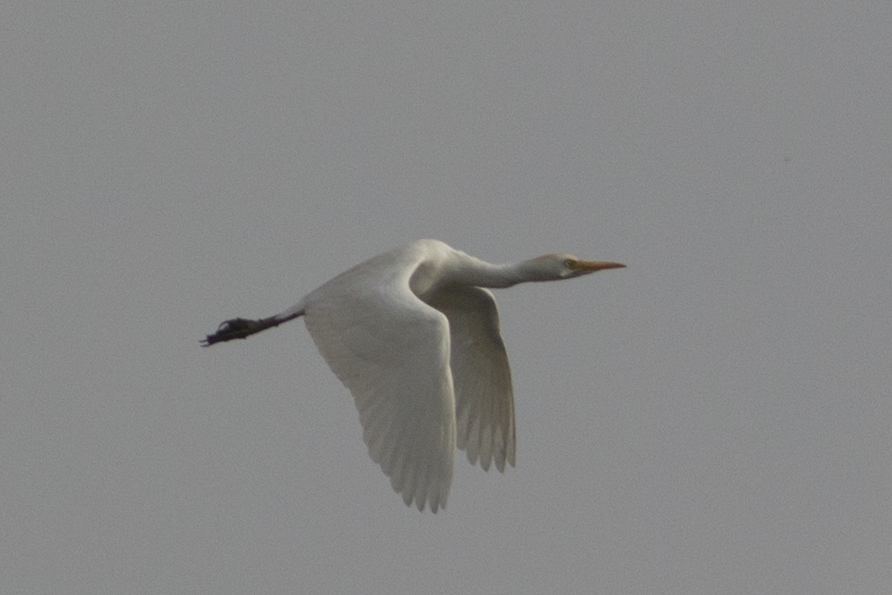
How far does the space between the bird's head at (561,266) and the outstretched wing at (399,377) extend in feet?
7.68

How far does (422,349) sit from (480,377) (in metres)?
3.61

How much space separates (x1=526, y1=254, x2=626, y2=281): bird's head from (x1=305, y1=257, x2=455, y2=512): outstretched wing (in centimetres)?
234

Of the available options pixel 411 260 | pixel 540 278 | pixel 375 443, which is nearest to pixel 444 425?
pixel 375 443

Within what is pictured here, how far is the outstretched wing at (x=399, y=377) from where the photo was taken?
51.9ft

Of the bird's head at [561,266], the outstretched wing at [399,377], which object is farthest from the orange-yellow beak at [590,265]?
the outstretched wing at [399,377]

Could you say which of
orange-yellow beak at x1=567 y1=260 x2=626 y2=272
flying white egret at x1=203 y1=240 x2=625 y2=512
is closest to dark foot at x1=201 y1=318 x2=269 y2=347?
flying white egret at x1=203 y1=240 x2=625 y2=512

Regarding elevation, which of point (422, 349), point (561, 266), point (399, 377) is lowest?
point (399, 377)

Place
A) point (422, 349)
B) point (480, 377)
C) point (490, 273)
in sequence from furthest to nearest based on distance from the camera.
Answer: point (480, 377), point (490, 273), point (422, 349)

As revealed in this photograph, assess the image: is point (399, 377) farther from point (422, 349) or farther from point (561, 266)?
point (561, 266)

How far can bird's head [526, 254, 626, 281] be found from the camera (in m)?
19.3

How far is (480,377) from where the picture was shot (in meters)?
19.7

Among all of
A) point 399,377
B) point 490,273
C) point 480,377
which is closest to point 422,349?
point 399,377

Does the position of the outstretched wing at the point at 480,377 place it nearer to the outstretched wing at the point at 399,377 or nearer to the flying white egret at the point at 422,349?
the flying white egret at the point at 422,349

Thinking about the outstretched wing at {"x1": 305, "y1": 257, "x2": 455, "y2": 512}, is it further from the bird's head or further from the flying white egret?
the bird's head
